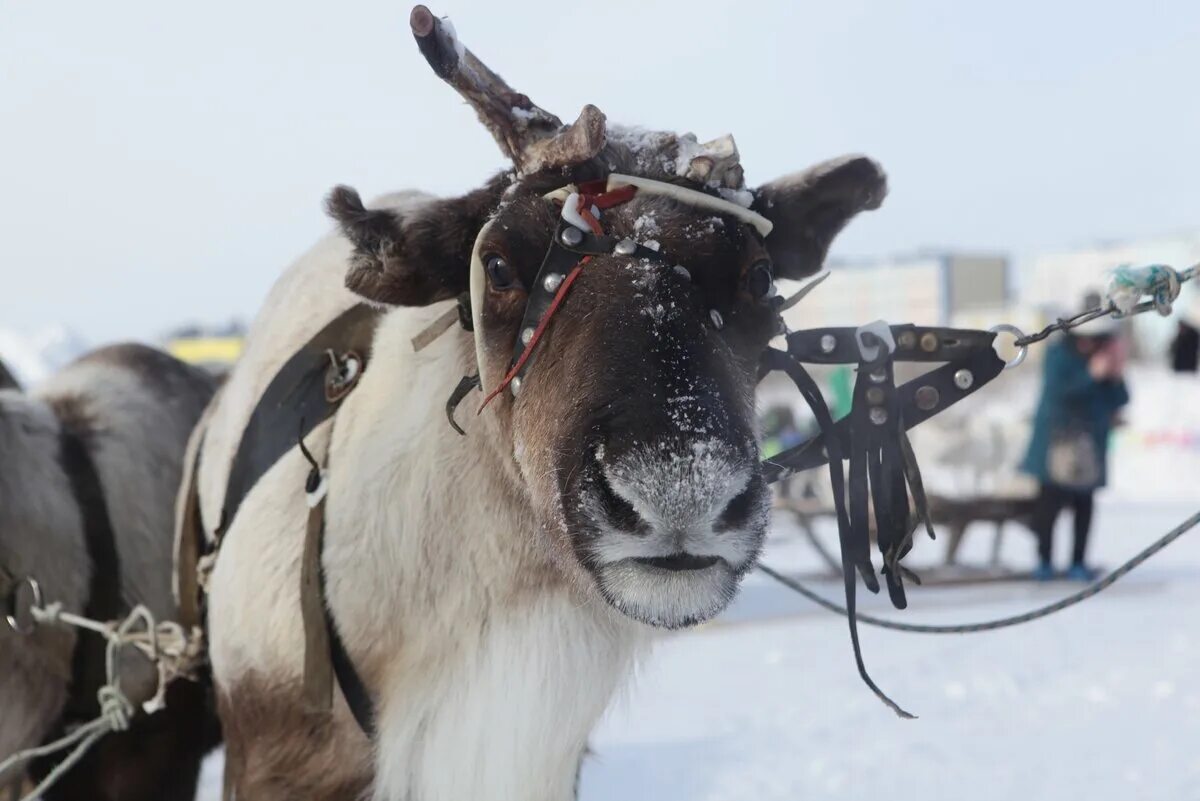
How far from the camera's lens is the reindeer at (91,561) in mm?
3484

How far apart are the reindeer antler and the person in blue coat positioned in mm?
7558

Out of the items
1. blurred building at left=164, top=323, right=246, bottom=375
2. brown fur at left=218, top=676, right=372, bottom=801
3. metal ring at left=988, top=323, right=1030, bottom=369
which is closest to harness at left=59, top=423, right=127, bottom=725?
blurred building at left=164, top=323, right=246, bottom=375

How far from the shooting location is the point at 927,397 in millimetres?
2932

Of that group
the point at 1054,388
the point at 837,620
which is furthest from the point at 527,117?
the point at 1054,388

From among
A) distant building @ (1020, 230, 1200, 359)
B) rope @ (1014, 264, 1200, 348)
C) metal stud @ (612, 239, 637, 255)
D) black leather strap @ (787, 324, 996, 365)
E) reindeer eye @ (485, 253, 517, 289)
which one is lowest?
distant building @ (1020, 230, 1200, 359)

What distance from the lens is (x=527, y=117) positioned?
101 inches

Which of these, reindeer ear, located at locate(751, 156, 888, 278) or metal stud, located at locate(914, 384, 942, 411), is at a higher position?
reindeer ear, located at locate(751, 156, 888, 278)

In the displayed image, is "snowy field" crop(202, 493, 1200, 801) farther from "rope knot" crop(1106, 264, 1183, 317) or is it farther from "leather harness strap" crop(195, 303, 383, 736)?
"rope knot" crop(1106, 264, 1183, 317)

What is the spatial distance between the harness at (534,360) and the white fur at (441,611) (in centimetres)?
7

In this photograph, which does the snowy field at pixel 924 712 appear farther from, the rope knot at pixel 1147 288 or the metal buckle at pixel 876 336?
the rope knot at pixel 1147 288

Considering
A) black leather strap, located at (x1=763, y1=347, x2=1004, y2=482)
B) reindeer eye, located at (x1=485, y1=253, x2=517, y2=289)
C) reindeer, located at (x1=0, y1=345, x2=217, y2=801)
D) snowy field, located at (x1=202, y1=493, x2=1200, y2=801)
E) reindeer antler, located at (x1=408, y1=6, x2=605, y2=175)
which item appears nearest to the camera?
reindeer antler, located at (x1=408, y1=6, x2=605, y2=175)

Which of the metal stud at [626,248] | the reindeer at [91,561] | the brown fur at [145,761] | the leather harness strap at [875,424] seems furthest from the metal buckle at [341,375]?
the brown fur at [145,761]

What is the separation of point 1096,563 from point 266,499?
9243 millimetres

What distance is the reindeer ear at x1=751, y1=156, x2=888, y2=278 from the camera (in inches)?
112
